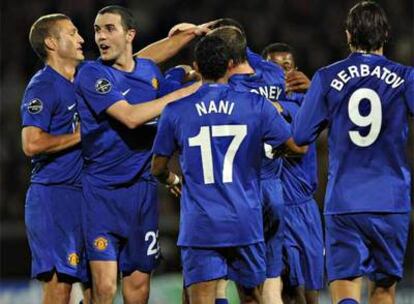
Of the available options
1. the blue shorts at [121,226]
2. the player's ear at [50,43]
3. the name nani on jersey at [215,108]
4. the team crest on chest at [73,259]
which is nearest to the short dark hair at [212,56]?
the name nani on jersey at [215,108]

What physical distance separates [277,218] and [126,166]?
1.20 m

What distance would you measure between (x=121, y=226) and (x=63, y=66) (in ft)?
4.39

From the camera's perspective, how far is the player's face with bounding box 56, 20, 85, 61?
802 cm

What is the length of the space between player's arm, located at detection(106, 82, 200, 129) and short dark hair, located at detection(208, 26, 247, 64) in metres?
0.43

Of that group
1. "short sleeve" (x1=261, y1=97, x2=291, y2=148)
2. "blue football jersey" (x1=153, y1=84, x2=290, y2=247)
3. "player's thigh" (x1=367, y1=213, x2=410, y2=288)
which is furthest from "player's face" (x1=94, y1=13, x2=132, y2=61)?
"player's thigh" (x1=367, y1=213, x2=410, y2=288)

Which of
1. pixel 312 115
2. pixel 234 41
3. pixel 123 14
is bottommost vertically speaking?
pixel 312 115

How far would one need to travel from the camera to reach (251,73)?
7656 mm

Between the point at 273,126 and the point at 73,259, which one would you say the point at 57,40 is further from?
the point at 273,126

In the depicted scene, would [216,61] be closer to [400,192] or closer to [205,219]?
[205,219]

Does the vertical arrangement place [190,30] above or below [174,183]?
above

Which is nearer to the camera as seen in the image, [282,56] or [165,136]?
[165,136]

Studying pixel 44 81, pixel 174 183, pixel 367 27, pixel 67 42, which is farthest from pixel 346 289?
pixel 67 42

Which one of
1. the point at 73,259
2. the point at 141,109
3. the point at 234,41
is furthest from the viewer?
the point at 73,259

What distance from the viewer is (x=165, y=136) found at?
6.75m
